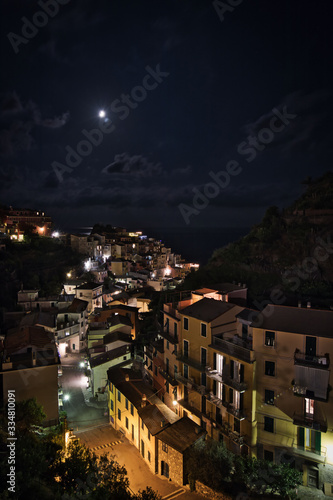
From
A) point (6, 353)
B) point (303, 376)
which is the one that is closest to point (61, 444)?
point (6, 353)

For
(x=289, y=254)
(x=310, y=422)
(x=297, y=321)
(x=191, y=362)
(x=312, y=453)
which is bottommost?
(x=312, y=453)

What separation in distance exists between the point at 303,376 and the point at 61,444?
1138cm

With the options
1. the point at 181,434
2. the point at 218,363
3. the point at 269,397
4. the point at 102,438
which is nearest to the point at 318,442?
the point at 269,397

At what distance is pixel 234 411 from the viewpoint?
14102 millimetres

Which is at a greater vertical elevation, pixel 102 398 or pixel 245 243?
pixel 245 243

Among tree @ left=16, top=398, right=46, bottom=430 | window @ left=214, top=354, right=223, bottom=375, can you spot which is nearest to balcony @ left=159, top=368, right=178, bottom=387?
window @ left=214, top=354, right=223, bottom=375

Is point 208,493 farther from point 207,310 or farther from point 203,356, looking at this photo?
point 207,310

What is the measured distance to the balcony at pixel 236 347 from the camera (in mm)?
13870

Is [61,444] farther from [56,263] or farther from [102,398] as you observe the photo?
[56,263]

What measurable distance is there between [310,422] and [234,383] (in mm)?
3453

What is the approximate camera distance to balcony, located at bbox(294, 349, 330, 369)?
482 inches

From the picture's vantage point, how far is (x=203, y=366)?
53.6ft

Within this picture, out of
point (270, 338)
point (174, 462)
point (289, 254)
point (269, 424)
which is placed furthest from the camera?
point (289, 254)

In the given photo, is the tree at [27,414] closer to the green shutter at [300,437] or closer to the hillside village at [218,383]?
the hillside village at [218,383]
